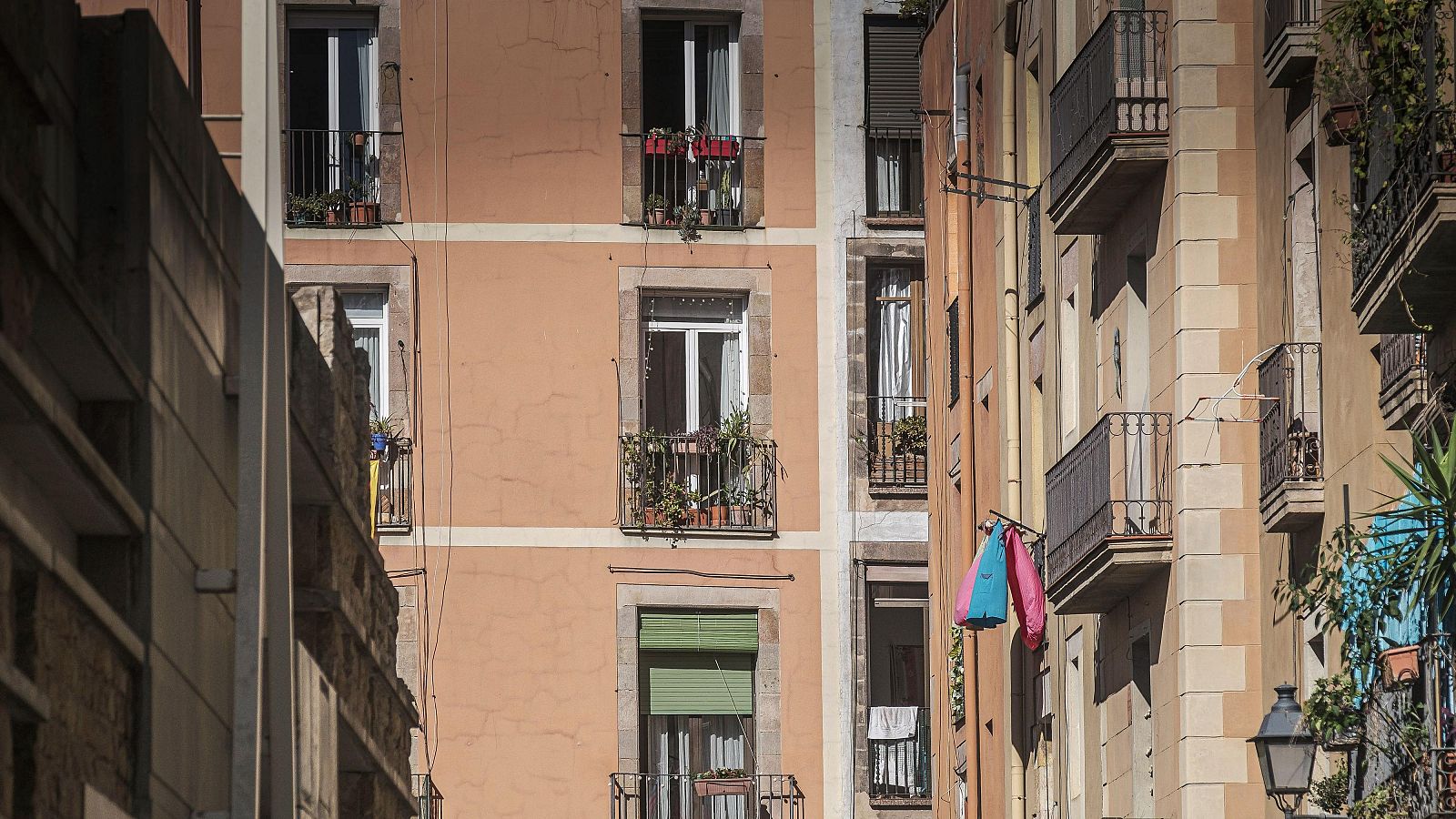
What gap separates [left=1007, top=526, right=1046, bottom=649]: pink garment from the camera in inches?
923

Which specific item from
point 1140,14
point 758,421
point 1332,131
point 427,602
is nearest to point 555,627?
point 427,602

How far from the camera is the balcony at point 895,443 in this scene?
29641 mm

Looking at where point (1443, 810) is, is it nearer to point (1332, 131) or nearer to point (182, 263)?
point (1332, 131)

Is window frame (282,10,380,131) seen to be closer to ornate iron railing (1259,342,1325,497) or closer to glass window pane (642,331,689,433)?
glass window pane (642,331,689,433)

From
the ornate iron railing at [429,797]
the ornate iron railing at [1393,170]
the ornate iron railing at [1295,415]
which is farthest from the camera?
the ornate iron railing at [429,797]

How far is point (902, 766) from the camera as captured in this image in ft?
95.7

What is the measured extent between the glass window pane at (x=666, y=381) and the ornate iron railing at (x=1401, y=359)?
46.5ft

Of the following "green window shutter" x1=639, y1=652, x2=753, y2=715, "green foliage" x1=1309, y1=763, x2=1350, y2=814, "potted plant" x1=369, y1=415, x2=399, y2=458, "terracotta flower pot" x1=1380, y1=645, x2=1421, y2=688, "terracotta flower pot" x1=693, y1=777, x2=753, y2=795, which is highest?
"potted plant" x1=369, y1=415, x2=399, y2=458

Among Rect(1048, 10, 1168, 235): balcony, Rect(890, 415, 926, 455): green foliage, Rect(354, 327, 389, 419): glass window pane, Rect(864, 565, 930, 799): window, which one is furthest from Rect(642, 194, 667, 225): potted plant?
Rect(1048, 10, 1168, 235): balcony

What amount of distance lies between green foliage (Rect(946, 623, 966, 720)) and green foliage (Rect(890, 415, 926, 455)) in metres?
2.89

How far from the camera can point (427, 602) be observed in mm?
28281

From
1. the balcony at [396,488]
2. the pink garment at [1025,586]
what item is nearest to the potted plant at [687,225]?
the balcony at [396,488]

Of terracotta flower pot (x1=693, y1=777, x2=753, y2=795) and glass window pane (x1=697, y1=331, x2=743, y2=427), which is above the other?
glass window pane (x1=697, y1=331, x2=743, y2=427)

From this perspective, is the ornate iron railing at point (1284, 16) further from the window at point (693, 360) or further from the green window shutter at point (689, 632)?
the green window shutter at point (689, 632)
